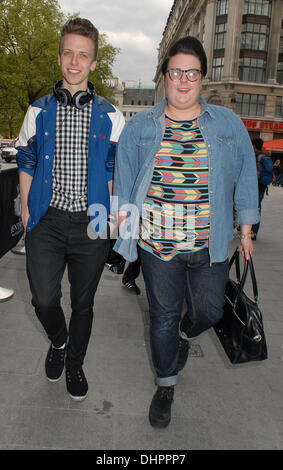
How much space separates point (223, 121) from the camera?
238 centimetres

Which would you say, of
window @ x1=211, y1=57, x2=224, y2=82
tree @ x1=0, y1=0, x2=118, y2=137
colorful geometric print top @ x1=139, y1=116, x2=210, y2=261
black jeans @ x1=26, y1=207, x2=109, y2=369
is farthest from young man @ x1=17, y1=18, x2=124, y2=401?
window @ x1=211, y1=57, x2=224, y2=82

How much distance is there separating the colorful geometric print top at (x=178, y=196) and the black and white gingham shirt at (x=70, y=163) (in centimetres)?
39

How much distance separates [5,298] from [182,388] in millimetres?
2168

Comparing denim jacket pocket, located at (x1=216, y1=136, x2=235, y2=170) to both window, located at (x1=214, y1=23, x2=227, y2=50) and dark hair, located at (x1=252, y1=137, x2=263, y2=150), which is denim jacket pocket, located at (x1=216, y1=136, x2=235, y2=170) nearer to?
dark hair, located at (x1=252, y1=137, x2=263, y2=150)

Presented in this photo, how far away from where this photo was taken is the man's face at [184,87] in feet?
7.55

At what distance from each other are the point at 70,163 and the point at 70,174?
2.4 inches

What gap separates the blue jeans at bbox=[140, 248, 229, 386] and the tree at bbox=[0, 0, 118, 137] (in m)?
16.8

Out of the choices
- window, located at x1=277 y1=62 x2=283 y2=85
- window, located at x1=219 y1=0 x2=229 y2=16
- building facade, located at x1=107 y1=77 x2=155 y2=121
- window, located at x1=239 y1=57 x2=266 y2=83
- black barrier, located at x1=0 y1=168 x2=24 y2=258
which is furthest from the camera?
building facade, located at x1=107 y1=77 x2=155 y2=121

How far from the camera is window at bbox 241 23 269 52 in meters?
43.8

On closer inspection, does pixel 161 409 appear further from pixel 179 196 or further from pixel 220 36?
pixel 220 36

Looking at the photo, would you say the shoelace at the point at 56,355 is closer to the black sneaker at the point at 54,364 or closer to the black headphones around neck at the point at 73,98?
the black sneaker at the point at 54,364

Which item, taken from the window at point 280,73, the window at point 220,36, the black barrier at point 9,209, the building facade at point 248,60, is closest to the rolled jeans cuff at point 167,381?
the black barrier at point 9,209

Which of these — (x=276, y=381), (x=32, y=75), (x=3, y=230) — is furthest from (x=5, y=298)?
(x=32, y=75)
